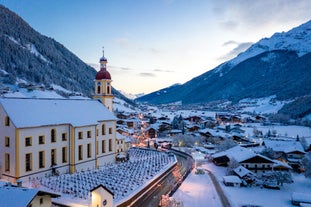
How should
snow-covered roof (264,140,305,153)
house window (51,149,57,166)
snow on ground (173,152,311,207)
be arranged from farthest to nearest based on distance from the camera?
snow-covered roof (264,140,305,153) → house window (51,149,57,166) → snow on ground (173,152,311,207)

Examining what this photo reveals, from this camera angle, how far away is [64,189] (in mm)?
27453

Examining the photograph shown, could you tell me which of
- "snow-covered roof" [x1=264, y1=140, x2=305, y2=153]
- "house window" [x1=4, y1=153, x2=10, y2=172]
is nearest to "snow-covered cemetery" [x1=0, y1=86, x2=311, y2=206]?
"snow-covered roof" [x1=264, y1=140, x2=305, y2=153]

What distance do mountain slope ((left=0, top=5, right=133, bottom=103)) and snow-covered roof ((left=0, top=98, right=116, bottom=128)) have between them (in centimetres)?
9076

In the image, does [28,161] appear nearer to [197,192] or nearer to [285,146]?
[197,192]

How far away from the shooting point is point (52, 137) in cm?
3234

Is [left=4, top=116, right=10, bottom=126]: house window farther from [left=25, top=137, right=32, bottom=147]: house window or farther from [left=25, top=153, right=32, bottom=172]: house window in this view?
[left=25, top=153, right=32, bottom=172]: house window

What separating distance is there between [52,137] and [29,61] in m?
129

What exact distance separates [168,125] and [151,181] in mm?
58163

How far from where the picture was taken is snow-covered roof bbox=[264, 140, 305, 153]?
49.5 m

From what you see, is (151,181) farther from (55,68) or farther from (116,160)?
(55,68)

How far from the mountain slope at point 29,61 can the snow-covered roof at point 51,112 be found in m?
90.8

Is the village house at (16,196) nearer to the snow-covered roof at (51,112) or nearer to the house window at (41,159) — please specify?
the snow-covered roof at (51,112)

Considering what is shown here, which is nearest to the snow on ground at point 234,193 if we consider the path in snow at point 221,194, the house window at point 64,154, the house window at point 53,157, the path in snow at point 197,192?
the path in snow at point 197,192

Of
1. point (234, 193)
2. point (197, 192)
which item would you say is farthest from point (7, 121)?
point (234, 193)
